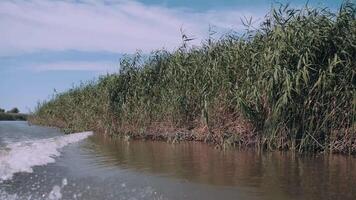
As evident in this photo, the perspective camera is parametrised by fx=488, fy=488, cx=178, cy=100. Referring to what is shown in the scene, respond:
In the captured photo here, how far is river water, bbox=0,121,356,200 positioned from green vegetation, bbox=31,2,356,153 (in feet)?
1.89

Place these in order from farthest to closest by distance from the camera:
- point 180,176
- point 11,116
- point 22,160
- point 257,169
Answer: point 11,116 → point 22,160 → point 257,169 → point 180,176

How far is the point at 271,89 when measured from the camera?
917cm

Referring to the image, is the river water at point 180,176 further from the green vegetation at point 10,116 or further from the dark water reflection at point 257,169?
the green vegetation at point 10,116

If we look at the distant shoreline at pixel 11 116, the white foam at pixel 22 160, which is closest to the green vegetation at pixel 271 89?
the white foam at pixel 22 160

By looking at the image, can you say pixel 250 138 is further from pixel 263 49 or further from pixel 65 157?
pixel 65 157

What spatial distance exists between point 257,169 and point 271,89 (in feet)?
7.61

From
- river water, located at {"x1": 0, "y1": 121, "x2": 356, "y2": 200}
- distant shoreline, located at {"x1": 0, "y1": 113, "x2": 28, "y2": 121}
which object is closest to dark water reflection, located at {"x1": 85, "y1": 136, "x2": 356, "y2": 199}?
river water, located at {"x1": 0, "y1": 121, "x2": 356, "y2": 200}

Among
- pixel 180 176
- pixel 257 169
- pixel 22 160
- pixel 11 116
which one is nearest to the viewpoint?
pixel 180 176

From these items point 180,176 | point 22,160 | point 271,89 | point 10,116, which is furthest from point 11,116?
point 180,176

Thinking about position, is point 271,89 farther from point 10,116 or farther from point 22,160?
point 10,116

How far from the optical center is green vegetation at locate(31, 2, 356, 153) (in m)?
8.84

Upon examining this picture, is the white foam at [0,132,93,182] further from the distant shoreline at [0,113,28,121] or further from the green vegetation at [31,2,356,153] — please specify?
the distant shoreline at [0,113,28,121]

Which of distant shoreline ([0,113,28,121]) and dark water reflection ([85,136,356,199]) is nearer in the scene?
dark water reflection ([85,136,356,199])

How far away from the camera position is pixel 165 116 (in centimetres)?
1381
